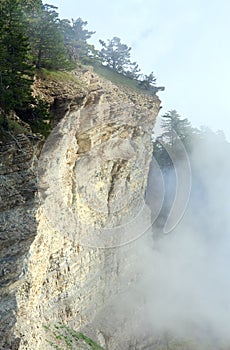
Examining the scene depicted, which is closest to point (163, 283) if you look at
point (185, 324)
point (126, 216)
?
point (185, 324)

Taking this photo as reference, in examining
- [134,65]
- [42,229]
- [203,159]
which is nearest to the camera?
[42,229]

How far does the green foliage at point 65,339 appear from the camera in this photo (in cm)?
1930

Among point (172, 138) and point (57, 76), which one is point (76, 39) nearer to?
point (57, 76)

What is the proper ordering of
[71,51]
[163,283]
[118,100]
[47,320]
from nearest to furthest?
[47,320], [118,100], [71,51], [163,283]

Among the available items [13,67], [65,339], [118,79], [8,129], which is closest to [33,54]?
[13,67]

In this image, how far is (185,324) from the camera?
103 feet

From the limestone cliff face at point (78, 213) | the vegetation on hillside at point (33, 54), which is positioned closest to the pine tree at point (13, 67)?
the vegetation on hillside at point (33, 54)

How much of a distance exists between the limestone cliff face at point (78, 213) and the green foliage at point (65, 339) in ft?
1.72

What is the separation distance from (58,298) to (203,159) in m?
32.3

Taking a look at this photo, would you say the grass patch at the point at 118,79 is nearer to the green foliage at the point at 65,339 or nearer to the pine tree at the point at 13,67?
the pine tree at the point at 13,67

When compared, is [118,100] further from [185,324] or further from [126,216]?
[185,324]

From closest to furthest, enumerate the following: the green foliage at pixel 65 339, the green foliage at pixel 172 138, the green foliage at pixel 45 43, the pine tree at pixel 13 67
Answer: the pine tree at pixel 13 67 → the green foliage at pixel 65 339 → the green foliage at pixel 45 43 → the green foliage at pixel 172 138

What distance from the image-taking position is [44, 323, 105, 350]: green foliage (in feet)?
63.3

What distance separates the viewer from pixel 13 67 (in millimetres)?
17641
